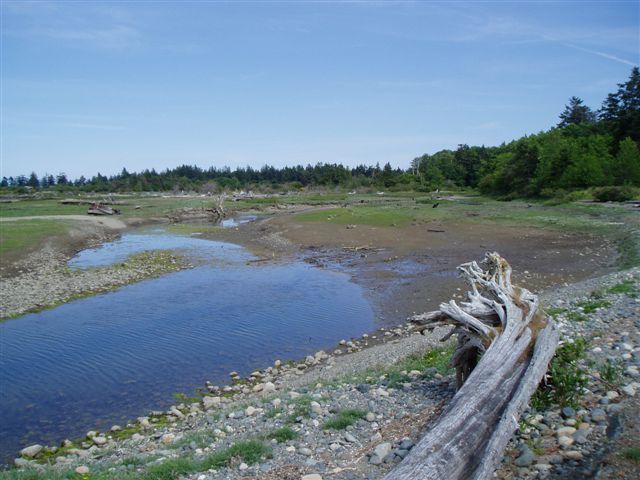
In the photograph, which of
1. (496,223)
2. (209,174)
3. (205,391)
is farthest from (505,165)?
(209,174)

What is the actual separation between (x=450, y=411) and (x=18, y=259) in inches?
1350

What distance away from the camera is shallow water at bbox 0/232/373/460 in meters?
11.9

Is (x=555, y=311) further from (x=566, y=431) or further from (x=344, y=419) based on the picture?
(x=344, y=419)

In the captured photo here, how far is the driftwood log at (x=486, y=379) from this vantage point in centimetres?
475

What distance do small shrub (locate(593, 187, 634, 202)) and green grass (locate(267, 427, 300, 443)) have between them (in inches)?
2332

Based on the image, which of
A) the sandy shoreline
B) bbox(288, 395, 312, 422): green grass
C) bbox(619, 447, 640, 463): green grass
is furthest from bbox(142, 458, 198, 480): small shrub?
the sandy shoreline

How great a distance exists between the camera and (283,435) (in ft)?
23.7

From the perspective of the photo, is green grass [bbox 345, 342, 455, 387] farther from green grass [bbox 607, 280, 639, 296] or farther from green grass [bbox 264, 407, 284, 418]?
green grass [bbox 607, 280, 639, 296]

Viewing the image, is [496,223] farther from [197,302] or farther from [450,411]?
[450,411]

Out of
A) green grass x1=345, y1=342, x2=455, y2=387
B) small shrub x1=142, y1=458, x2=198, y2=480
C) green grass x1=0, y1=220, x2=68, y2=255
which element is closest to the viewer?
small shrub x1=142, y1=458, x2=198, y2=480

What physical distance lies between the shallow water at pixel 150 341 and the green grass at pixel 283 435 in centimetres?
576

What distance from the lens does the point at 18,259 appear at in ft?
103

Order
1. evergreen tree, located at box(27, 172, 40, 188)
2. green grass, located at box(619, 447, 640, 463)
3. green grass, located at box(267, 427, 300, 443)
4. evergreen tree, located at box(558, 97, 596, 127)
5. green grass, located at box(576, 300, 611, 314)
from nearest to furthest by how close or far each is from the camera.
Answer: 1. green grass, located at box(619, 447, 640, 463)
2. green grass, located at box(267, 427, 300, 443)
3. green grass, located at box(576, 300, 611, 314)
4. evergreen tree, located at box(558, 97, 596, 127)
5. evergreen tree, located at box(27, 172, 40, 188)

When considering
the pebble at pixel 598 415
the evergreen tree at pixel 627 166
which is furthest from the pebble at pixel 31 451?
the evergreen tree at pixel 627 166
